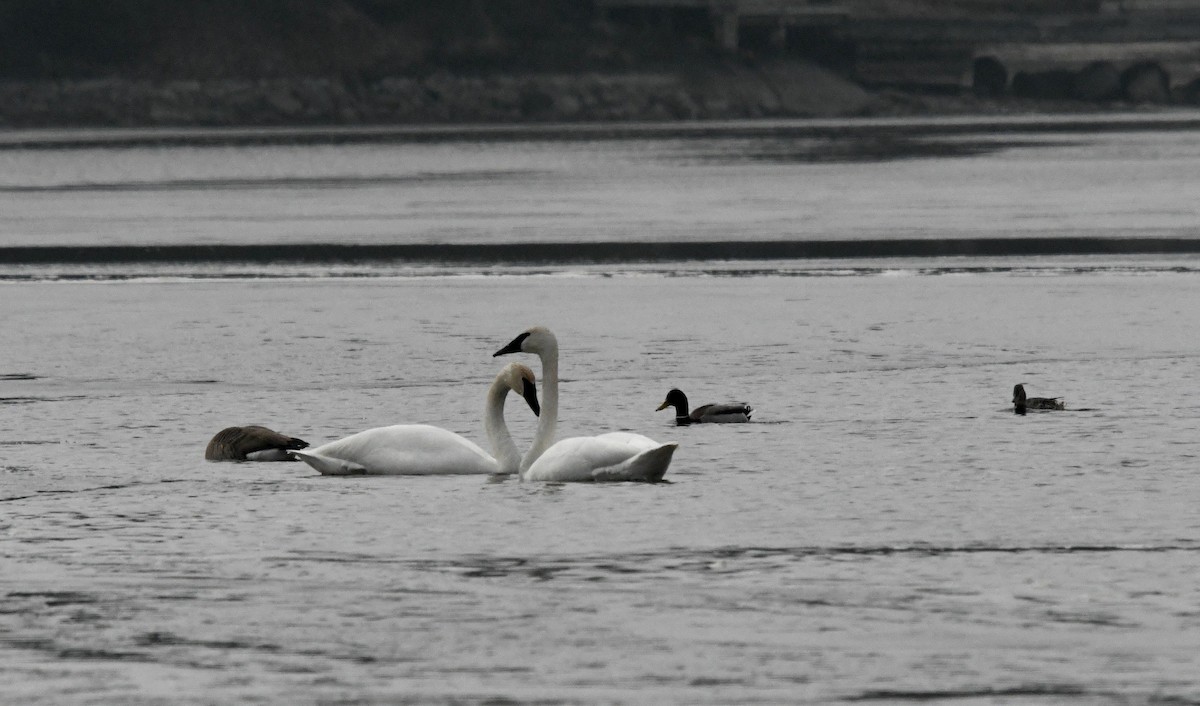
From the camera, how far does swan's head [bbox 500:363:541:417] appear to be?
12375 millimetres

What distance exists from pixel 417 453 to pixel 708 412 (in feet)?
7.75

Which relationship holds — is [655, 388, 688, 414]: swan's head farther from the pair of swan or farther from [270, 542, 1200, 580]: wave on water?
[270, 542, 1200, 580]: wave on water

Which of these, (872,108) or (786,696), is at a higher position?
(872,108)

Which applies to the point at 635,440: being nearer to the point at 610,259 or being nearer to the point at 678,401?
the point at 678,401

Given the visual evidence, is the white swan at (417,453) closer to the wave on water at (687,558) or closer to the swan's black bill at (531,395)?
the swan's black bill at (531,395)

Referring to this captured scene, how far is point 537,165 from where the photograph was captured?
67750 millimetres

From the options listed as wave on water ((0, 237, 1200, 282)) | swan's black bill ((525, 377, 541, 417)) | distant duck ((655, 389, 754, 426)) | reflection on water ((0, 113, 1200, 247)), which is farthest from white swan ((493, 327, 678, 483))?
reflection on water ((0, 113, 1200, 247))

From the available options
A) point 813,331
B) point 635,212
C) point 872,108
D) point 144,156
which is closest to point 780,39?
point 872,108

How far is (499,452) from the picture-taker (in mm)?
12258

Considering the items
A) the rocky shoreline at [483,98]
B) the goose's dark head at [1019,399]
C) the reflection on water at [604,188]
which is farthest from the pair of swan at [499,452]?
the rocky shoreline at [483,98]

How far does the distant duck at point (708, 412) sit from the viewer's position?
13.9m

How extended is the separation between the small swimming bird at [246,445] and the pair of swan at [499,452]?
0.40 metres

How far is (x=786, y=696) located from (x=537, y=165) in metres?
60.6

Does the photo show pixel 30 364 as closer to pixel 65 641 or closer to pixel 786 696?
pixel 65 641
